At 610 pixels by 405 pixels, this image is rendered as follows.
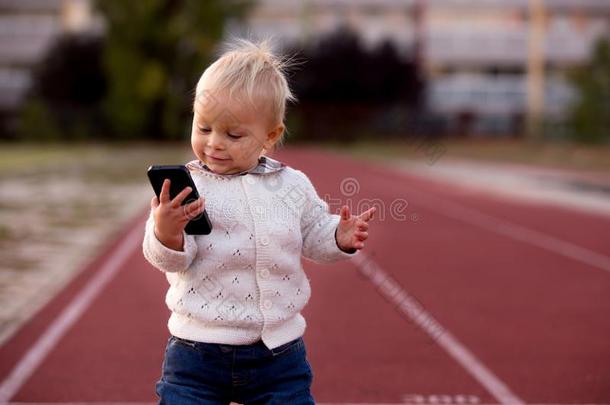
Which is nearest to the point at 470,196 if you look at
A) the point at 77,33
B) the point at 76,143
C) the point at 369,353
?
the point at 369,353

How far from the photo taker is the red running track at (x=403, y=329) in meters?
5.41

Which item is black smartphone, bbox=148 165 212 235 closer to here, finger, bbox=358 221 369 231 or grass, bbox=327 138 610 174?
finger, bbox=358 221 369 231

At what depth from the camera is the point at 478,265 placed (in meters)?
10.4

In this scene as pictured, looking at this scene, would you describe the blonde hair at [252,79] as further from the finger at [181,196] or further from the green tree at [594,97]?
the green tree at [594,97]

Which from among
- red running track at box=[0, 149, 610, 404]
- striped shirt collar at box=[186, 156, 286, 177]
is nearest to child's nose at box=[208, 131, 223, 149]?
striped shirt collar at box=[186, 156, 286, 177]

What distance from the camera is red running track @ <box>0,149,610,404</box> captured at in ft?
17.7

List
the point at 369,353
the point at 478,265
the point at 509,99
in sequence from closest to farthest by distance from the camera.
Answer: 1. the point at 369,353
2. the point at 478,265
3. the point at 509,99

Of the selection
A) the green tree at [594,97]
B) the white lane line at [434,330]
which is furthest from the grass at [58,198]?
the green tree at [594,97]

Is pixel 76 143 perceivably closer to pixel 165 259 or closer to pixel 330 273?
pixel 330 273

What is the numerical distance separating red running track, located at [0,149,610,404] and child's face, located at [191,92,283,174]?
73 cm

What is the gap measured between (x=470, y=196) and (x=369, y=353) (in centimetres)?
1433

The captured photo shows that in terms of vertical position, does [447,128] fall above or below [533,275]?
below

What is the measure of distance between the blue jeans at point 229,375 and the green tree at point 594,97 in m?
46.4

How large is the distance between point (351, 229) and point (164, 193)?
0.64 meters
